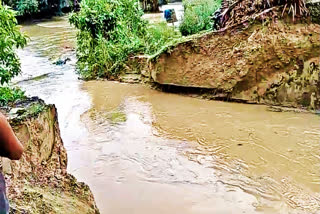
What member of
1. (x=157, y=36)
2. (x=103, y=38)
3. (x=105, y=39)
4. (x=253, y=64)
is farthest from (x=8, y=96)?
(x=157, y=36)

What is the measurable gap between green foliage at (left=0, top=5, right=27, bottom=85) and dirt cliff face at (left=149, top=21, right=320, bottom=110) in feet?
10.8

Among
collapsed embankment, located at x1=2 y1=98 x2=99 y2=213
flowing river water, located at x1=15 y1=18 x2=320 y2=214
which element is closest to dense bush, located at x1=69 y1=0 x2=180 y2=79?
flowing river water, located at x1=15 y1=18 x2=320 y2=214

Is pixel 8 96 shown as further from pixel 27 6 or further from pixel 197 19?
pixel 27 6

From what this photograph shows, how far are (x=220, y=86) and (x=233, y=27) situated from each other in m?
0.96

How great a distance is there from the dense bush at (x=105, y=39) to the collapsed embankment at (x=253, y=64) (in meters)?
1.79

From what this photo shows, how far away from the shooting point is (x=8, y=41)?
4.26m

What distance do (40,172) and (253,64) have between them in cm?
440

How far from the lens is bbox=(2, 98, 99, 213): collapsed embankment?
9.62 feet

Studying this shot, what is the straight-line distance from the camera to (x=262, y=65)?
22.4 ft

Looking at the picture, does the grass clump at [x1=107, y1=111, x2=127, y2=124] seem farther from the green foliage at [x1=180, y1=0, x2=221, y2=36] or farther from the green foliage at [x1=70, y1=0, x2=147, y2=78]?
the green foliage at [x1=180, y1=0, x2=221, y2=36]

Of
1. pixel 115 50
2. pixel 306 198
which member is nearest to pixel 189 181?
pixel 306 198

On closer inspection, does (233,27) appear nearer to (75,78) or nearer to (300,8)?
(300,8)

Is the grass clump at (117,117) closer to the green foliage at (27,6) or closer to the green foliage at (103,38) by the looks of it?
the green foliage at (103,38)

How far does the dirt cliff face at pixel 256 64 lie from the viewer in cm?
655
